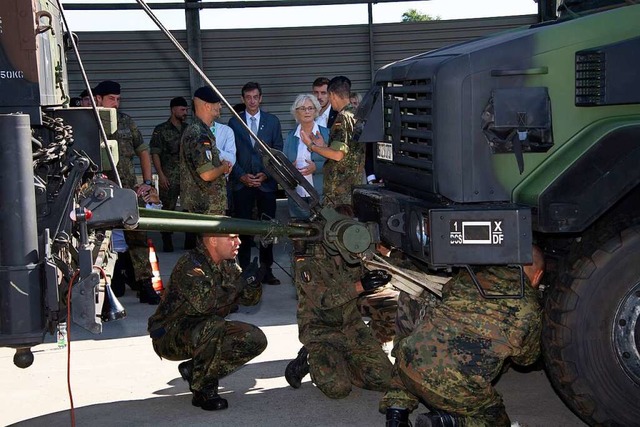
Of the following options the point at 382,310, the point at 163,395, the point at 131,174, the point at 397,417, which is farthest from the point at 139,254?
the point at 397,417

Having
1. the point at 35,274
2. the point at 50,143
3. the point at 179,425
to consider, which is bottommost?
the point at 179,425

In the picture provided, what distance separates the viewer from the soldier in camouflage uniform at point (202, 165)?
800cm

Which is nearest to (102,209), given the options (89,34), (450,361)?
(450,361)

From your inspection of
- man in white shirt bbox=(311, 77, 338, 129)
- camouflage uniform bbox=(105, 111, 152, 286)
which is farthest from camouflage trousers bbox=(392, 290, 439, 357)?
man in white shirt bbox=(311, 77, 338, 129)

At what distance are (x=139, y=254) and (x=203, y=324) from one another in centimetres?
314

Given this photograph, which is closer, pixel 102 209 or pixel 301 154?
pixel 102 209

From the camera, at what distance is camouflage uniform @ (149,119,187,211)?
10.8 meters

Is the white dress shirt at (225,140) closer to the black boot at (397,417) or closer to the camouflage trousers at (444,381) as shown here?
the black boot at (397,417)

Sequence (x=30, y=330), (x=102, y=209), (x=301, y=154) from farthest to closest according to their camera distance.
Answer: (x=301, y=154), (x=102, y=209), (x=30, y=330)

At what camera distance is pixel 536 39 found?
15.1 feet

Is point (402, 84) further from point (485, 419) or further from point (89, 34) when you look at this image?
point (89, 34)

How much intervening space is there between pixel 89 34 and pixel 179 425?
7918 millimetres

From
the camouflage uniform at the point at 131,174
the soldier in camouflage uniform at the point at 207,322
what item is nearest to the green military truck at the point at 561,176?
the soldier in camouflage uniform at the point at 207,322

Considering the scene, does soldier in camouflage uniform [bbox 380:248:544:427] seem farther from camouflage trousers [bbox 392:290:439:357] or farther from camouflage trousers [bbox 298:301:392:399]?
camouflage trousers [bbox 298:301:392:399]
